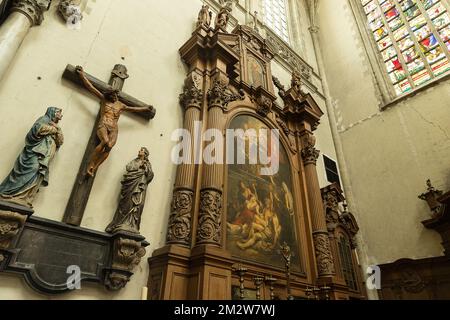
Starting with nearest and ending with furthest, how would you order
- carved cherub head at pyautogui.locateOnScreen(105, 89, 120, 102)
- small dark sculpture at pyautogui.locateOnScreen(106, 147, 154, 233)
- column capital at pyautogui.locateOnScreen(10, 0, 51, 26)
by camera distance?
small dark sculpture at pyautogui.locateOnScreen(106, 147, 154, 233), column capital at pyautogui.locateOnScreen(10, 0, 51, 26), carved cherub head at pyautogui.locateOnScreen(105, 89, 120, 102)

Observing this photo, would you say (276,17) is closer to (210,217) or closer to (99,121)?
A: (99,121)

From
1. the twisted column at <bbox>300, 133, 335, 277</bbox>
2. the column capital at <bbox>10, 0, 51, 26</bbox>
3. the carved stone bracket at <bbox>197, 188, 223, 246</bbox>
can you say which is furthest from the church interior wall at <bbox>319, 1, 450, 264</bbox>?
the column capital at <bbox>10, 0, 51, 26</bbox>

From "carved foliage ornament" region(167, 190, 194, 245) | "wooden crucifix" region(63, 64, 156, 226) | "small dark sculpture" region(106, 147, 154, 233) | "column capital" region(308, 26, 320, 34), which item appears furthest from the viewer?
"column capital" region(308, 26, 320, 34)

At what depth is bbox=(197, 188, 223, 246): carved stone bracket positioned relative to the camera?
11.9ft

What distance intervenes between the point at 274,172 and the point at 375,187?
371cm

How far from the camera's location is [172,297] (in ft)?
10.4

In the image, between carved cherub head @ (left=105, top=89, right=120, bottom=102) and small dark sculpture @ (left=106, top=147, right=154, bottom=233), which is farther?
carved cherub head @ (left=105, top=89, right=120, bottom=102)

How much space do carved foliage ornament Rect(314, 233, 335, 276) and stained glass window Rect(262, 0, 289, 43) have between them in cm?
698

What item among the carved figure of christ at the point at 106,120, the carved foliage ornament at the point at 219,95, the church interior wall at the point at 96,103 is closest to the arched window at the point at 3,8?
the church interior wall at the point at 96,103

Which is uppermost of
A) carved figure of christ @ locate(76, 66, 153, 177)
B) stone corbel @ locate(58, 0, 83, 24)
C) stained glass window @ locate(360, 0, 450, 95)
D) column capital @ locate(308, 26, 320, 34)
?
column capital @ locate(308, 26, 320, 34)

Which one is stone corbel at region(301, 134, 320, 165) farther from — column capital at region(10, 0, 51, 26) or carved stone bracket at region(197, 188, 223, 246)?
column capital at region(10, 0, 51, 26)

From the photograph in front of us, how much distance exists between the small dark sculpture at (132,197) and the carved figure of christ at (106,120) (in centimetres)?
34

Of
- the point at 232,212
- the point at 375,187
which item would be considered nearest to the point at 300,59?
the point at 375,187

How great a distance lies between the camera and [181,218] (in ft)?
12.2
